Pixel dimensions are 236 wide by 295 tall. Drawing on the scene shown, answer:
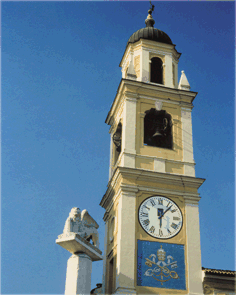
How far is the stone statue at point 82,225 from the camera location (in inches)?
604

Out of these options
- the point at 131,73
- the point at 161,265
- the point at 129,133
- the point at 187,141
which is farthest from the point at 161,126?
the point at 161,265

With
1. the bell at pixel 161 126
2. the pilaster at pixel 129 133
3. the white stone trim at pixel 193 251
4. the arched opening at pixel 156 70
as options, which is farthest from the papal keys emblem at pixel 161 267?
the arched opening at pixel 156 70

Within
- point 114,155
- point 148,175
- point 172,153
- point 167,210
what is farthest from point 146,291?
point 114,155

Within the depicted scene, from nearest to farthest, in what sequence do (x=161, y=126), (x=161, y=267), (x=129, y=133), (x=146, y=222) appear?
1. (x=161, y=267)
2. (x=146, y=222)
3. (x=129, y=133)
4. (x=161, y=126)

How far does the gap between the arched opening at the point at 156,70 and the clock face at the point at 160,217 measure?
6.68 meters

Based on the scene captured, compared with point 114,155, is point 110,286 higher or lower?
lower

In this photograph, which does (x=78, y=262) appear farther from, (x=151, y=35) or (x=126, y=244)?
(x=151, y=35)

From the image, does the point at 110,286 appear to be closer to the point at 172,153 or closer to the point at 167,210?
the point at 167,210

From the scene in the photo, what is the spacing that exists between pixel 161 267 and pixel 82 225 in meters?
3.54

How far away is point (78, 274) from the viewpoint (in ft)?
46.6

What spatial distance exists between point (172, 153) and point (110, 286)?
5.70 m

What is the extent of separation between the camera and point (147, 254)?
17.4 m

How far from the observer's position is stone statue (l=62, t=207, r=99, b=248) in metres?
15.4

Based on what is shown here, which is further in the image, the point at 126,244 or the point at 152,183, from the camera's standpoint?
the point at 152,183
